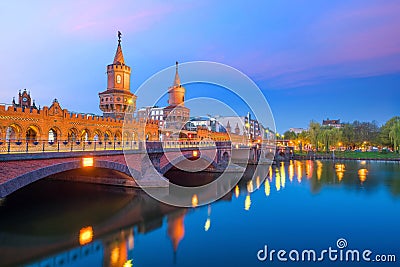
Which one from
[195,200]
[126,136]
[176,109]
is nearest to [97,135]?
[126,136]

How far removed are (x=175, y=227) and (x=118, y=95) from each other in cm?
3173

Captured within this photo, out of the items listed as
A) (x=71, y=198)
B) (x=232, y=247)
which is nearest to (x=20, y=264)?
(x=232, y=247)

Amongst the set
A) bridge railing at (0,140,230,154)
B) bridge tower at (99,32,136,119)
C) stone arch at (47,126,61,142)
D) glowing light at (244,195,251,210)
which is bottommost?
glowing light at (244,195,251,210)

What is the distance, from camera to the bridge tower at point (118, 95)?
4703 centimetres

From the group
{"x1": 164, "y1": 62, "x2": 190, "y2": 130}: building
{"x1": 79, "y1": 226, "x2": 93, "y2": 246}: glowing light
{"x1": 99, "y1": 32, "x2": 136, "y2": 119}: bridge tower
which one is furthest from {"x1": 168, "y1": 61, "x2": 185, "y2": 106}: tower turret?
{"x1": 79, "y1": 226, "x2": 93, "y2": 246}: glowing light

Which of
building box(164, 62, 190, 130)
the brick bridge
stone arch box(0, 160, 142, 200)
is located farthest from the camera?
building box(164, 62, 190, 130)

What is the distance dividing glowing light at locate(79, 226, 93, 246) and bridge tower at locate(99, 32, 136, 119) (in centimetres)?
2896

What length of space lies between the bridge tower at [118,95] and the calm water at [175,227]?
17.6 m

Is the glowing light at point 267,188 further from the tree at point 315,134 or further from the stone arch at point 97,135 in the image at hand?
the tree at point 315,134

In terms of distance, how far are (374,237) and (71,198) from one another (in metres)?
25.6

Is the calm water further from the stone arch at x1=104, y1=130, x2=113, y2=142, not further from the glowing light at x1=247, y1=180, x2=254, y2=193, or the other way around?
the stone arch at x1=104, y1=130, x2=113, y2=142

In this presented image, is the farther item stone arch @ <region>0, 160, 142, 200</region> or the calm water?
stone arch @ <region>0, 160, 142, 200</region>

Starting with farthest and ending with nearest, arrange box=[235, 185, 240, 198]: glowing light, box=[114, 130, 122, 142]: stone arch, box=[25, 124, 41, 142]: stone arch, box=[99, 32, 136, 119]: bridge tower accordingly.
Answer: box=[99, 32, 136, 119]: bridge tower → box=[114, 130, 122, 142]: stone arch → box=[235, 185, 240, 198]: glowing light → box=[25, 124, 41, 142]: stone arch

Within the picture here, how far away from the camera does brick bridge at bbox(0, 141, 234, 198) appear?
648 inches
